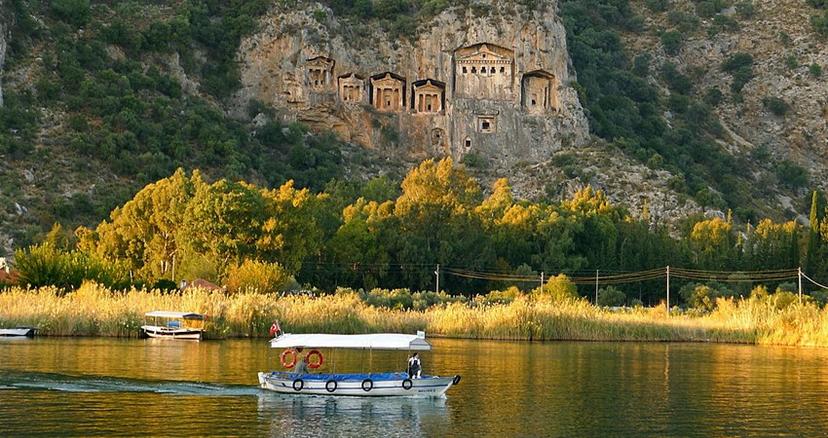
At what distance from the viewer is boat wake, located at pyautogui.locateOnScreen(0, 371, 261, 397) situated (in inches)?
1613

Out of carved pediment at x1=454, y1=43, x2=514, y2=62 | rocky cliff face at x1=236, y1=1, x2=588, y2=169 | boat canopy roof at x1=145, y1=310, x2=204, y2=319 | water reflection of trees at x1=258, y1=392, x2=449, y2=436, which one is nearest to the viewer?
water reflection of trees at x1=258, y1=392, x2=449, y2=436

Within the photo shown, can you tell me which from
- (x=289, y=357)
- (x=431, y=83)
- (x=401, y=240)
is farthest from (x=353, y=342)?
(x=431, y=83)

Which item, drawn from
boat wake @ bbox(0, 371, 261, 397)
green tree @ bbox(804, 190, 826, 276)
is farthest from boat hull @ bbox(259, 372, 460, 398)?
green tree @ bbox(804, 190, 826, 276)

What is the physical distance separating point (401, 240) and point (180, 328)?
3810 cm

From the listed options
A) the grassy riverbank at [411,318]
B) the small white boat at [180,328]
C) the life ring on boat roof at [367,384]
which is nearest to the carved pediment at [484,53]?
the grassy riverbank at [411,318]

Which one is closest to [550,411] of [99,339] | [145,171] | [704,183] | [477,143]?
[99,339]

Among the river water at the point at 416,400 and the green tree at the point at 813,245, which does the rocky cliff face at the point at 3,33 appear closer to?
the green tree at the point at 813,245

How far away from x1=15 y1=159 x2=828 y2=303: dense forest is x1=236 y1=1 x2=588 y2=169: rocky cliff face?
1718 centimetres

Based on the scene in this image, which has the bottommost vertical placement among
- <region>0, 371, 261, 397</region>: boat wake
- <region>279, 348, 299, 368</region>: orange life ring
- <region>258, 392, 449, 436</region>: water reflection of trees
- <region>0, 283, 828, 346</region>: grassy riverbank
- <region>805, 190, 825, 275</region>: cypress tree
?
<region>258, 392, 449, 436</region>: water reflection of trees

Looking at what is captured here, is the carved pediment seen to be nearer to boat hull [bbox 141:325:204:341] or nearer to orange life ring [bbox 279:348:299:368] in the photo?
boat hull [bbox 141:325:204:341]

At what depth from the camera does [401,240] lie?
9650cm

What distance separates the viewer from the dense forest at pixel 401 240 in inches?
3285

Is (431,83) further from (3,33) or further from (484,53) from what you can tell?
(3,33)

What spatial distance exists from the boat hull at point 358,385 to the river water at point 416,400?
32 centimetres
